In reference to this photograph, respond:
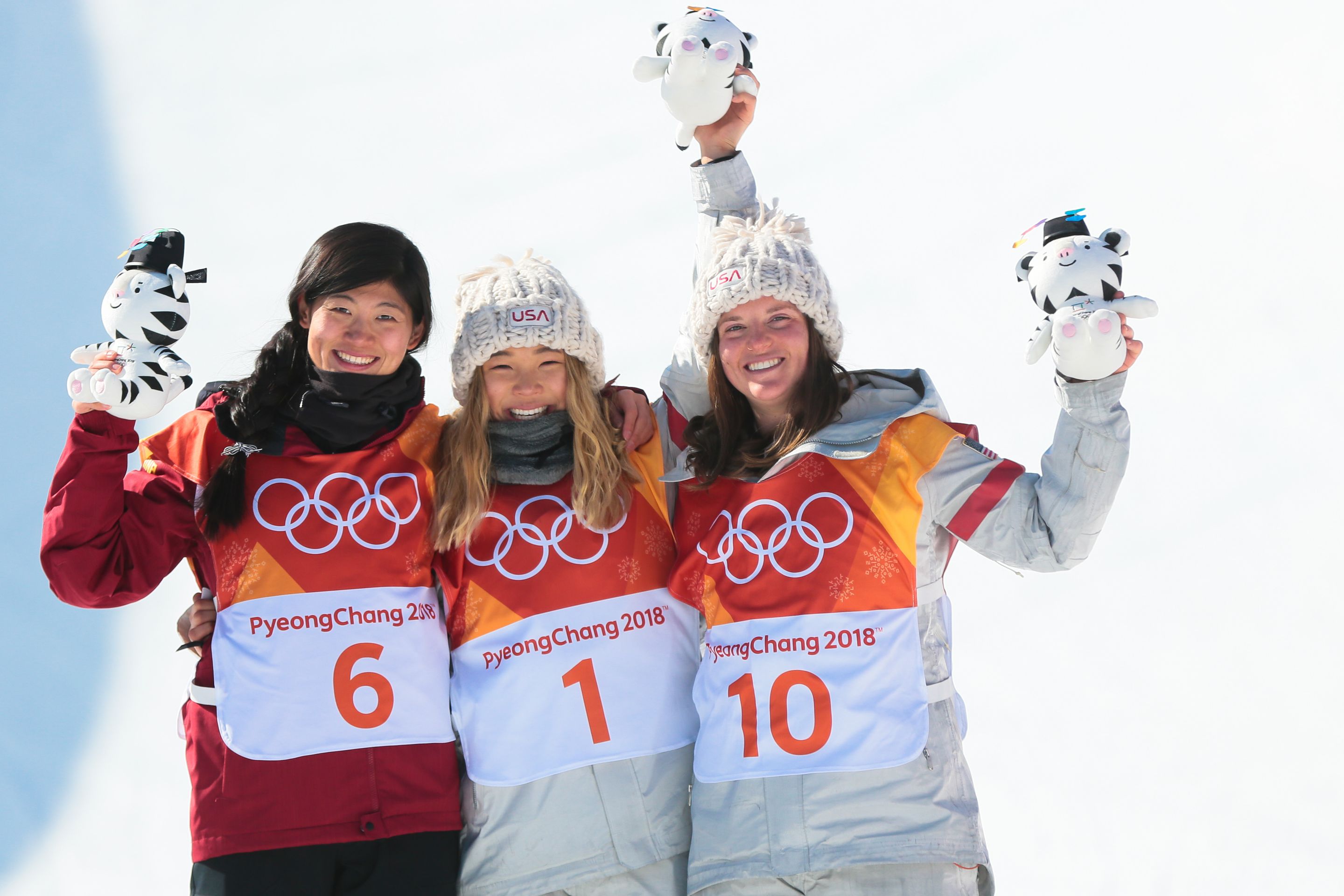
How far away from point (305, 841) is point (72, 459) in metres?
0.93

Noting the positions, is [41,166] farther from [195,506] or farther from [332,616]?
[332,616]

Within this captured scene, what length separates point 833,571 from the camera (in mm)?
2283

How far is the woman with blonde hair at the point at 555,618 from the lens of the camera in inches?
90.4

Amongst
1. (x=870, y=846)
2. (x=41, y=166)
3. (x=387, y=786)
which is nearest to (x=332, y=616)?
(x=387, y=786)

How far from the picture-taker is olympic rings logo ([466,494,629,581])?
7.91 feet

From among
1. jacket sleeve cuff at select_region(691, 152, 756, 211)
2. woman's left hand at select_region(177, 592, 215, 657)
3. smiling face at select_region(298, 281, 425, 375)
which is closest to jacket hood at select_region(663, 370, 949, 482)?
jacket sleeve cuff at select_region(691, 152, 756, 211)

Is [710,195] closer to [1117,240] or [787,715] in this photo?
[1117,240]

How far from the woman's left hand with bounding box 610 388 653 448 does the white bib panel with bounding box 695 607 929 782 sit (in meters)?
0.56

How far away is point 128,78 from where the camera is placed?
607cm

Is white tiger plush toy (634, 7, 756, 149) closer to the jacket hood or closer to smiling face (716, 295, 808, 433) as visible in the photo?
smiling face (716, 295, 808, 433)

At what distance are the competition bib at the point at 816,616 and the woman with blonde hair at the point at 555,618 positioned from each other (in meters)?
0.12

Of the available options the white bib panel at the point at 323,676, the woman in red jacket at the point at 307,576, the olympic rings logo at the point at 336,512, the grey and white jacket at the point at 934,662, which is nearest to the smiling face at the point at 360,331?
the woman in red jacket at the point at 307,576

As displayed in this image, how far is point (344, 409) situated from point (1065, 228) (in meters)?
1.62

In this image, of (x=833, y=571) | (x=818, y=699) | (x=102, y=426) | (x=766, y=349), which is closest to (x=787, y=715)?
(x=818, y=699)
